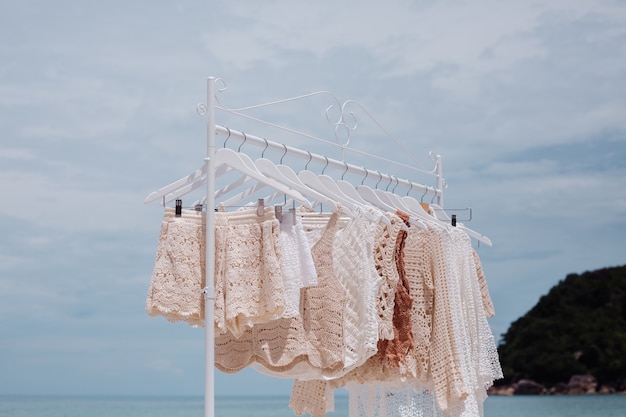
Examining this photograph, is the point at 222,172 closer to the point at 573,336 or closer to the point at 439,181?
the point at 439,181

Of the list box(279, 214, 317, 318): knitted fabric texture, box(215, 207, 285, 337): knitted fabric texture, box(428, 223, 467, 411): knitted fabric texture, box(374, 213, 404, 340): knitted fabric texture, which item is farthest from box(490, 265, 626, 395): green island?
box(215, 207, 285, 337): knitted fabric texture

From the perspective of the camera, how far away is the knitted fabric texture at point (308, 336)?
14.0ft

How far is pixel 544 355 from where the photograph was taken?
1164 inches

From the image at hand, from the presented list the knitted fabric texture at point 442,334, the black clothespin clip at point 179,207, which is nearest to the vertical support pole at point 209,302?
the black clothespin clip at point 179,207

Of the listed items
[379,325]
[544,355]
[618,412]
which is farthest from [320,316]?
[544,355]

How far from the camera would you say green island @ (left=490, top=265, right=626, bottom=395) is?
28922mm

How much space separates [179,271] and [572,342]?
1050 inches

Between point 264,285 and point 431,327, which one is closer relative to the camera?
point 264,285

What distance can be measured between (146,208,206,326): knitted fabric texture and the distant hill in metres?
26.4

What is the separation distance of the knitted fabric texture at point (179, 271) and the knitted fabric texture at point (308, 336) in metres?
0.41

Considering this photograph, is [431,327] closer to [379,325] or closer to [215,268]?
[379,325]

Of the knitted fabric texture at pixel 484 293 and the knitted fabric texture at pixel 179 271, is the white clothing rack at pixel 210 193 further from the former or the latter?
the knitted fabric texture at pixel 484 293

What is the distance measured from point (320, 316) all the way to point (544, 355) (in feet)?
87.2

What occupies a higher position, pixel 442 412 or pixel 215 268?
pixel 215 268
